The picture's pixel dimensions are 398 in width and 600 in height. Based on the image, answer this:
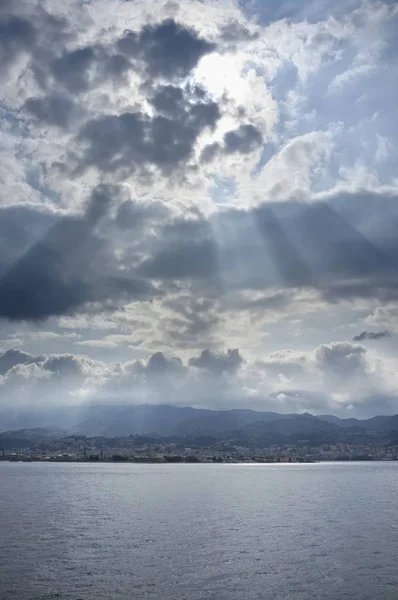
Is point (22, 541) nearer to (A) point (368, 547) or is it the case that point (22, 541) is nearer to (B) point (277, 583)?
(B) point (277, 583)

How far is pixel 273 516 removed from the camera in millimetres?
115812

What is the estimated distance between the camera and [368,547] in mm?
79438

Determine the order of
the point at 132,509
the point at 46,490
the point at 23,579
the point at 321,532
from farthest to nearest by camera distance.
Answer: the point at 46,490
the point at 132,509
the point at 321,532
the point at 23,579

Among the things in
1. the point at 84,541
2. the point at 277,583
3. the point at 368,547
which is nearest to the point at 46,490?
the point at 84,541

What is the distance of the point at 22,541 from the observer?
261 feet

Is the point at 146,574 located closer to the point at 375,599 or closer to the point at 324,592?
the point at 324,592

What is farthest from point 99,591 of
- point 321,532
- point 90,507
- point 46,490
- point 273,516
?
point 46,490

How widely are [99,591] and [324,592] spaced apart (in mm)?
21166

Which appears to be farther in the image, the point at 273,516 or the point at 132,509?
the point at 132,509

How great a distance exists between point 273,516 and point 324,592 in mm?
62192

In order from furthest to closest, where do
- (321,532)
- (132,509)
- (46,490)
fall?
(46,490) → (132,509) → (321,532)

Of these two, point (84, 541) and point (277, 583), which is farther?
point (84, 541)

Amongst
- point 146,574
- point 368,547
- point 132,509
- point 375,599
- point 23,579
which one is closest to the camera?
point 375,599

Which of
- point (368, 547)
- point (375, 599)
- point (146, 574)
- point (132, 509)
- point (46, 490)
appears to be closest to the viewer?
point (375, 599)
